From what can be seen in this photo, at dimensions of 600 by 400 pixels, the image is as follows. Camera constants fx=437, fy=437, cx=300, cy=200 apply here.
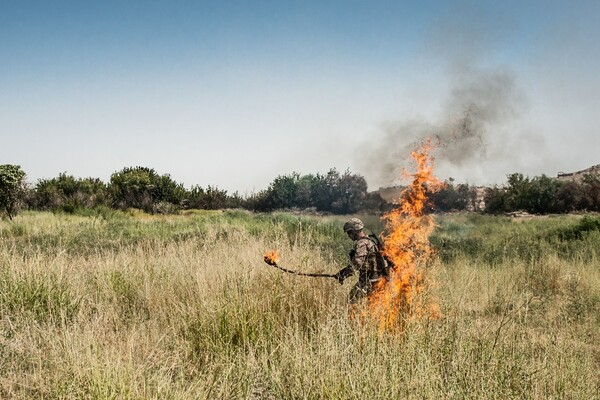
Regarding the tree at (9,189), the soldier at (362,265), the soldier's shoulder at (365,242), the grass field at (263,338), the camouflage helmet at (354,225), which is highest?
the tree at (9,189)

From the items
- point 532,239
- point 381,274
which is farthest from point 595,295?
point 532,239

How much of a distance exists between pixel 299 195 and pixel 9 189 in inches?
632

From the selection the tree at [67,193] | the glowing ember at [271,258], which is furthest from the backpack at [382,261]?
the tree at [67,193]

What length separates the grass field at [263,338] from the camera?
130 inches

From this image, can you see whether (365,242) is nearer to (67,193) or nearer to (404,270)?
(404,270)

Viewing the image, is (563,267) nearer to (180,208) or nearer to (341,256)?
(341,256)

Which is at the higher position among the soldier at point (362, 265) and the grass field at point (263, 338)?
the soldier at point (362, 265)

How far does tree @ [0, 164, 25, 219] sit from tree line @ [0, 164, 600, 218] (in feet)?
7.69

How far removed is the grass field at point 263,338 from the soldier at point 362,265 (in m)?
0.35

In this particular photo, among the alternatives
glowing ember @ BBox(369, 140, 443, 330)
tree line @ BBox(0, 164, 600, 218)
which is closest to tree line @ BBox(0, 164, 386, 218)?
tree line @ BBox(0, 164, 600, 218)

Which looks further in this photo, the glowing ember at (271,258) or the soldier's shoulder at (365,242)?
the soldier's shoulder at (365,242)

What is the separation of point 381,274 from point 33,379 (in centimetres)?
366

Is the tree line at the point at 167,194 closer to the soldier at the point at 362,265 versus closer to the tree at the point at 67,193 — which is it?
the tree at the point at 67,193

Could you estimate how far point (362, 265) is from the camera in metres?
5.21
